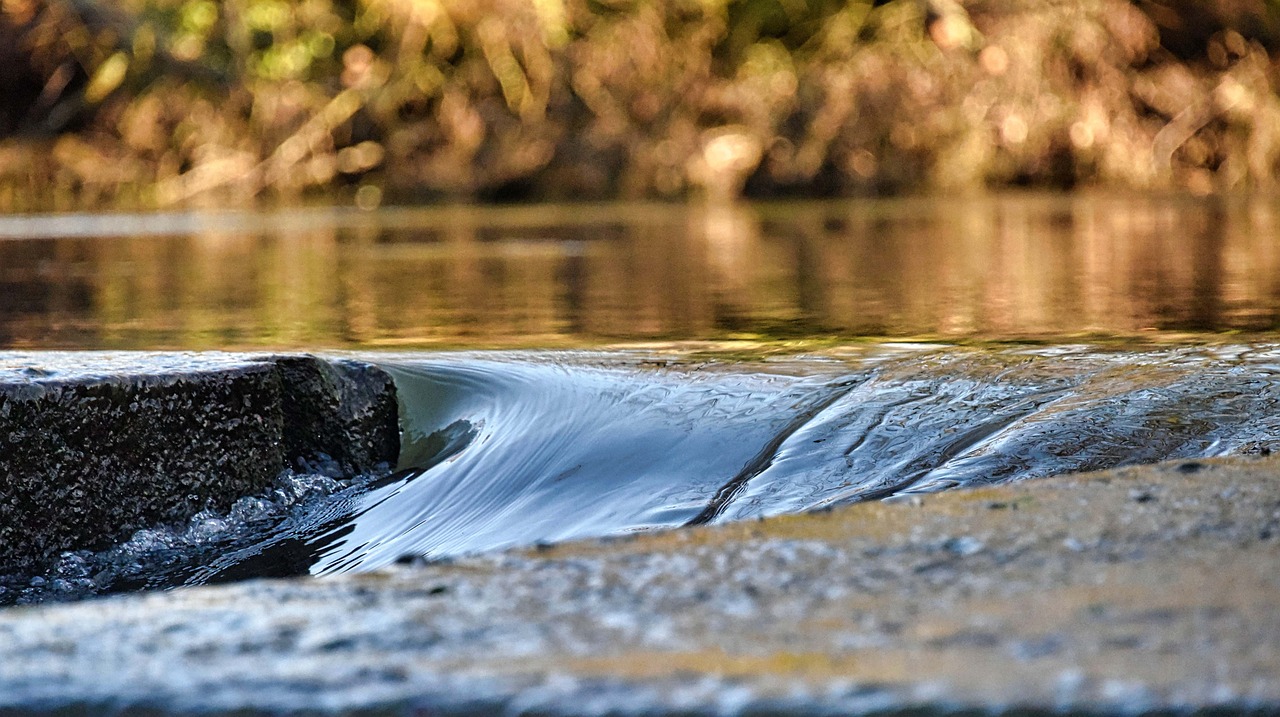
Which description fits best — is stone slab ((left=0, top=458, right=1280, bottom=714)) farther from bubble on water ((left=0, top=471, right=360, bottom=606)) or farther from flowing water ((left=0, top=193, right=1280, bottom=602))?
bubble on water ((left=0, top=471, right=360, bottom=606))

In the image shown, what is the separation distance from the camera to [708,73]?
419 inches

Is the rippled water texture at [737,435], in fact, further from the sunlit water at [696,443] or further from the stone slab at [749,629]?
the stone slab at [749,629]

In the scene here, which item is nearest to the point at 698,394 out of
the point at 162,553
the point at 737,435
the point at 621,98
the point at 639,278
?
the point at 737,435

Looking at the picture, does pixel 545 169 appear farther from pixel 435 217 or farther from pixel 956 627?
pixel 956 627

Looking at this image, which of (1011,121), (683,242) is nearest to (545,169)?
(1011,121)

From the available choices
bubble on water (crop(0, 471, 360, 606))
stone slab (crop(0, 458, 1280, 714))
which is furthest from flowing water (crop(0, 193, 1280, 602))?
stone slab (crop(0, 458, 1280, 714))

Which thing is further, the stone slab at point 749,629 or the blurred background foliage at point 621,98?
the blurred background foliage at point 621,98

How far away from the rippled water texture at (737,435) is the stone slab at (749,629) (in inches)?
22.1

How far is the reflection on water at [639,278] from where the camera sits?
298 cm

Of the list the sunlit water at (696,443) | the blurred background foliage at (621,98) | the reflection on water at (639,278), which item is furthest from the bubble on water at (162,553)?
the blurred background foliage at (621,98)

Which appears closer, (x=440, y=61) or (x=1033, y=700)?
(x=1033, y=700)

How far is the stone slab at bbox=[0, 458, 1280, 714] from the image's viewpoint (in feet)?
2.65

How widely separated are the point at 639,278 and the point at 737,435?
Answer: 2219 millimetres

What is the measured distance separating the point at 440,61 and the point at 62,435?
9.31 metres
